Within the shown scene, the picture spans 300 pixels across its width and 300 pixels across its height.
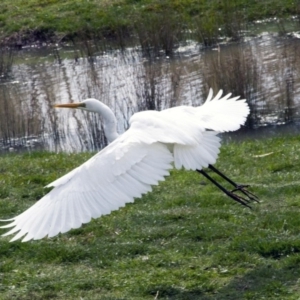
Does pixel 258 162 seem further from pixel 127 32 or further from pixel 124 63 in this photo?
pixel 127 32

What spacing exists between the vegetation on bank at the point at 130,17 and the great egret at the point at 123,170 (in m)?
11.3

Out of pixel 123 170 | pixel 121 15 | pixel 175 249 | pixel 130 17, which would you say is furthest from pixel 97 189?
pixel 121 15

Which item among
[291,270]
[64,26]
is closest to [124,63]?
[64,26]

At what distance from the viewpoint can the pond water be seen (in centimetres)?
1171

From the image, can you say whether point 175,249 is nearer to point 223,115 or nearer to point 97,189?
point 97,189

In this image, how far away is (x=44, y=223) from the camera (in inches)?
202

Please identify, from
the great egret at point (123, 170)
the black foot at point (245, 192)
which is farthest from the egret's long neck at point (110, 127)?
the black foot at point (245, 192)

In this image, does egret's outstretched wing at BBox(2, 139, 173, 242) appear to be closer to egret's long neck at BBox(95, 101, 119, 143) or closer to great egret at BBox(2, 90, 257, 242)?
great egret at BBox(2, 90, 257, 242)

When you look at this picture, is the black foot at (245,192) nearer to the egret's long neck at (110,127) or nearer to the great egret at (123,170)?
the great egret at (123,170)

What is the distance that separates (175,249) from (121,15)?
14461mm

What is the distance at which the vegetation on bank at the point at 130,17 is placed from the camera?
1769 centimetres

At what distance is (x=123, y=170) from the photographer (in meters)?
5.43

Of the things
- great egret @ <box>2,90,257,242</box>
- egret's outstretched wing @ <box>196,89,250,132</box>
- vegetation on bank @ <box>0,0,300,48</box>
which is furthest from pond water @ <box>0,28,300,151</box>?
great egret @ <box>2,90,257,242</box>

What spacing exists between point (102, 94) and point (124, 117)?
100 centimetres
